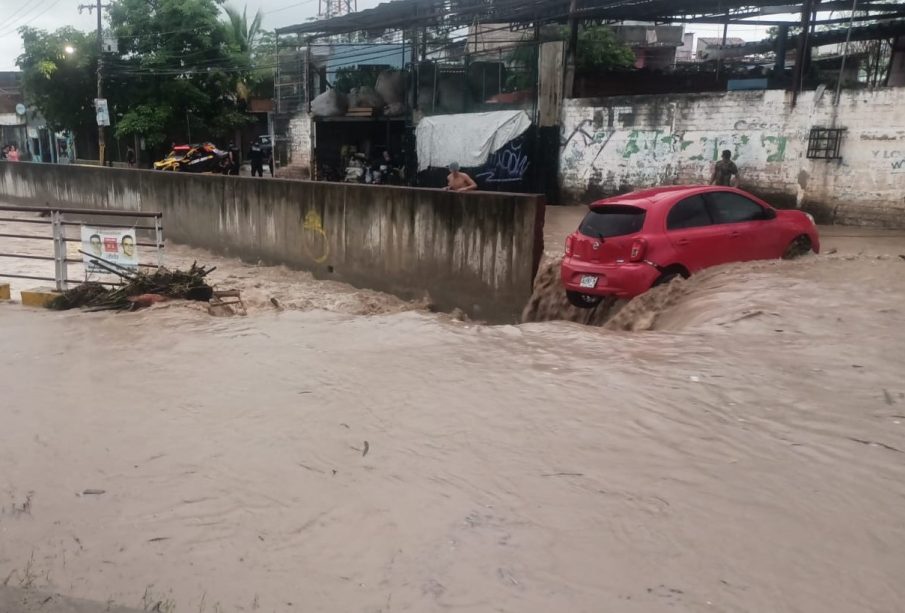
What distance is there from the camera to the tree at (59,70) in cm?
3052

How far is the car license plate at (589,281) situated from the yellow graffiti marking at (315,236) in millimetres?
6099

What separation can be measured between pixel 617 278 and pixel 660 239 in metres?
0.61

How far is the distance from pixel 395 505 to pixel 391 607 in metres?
0.83

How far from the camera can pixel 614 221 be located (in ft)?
27.1

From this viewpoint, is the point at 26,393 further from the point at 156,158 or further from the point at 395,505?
the point at 156,158

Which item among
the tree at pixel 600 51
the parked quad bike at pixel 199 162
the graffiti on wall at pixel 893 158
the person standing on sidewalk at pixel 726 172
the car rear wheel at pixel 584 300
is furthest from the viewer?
the tree at pixel 600 51

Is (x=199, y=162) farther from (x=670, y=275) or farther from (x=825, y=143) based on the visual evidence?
(x=670, y=275)

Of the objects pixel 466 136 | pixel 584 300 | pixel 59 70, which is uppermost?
pixel 59 70

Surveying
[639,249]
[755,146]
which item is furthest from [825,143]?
[639,249]

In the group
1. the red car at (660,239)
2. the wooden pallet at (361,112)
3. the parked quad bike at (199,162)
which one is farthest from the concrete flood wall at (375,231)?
the wooden pallet at (361,112)

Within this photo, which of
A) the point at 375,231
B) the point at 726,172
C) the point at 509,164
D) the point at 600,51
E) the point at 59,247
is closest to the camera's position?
the point at 59,247

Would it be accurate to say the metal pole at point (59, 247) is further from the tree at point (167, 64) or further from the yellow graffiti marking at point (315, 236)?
the tree at point (167, 64)

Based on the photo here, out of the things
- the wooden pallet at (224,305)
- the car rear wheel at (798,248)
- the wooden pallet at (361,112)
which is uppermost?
the wooden pallet at (361,112)

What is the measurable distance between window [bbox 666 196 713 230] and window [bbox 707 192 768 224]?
13 cm
